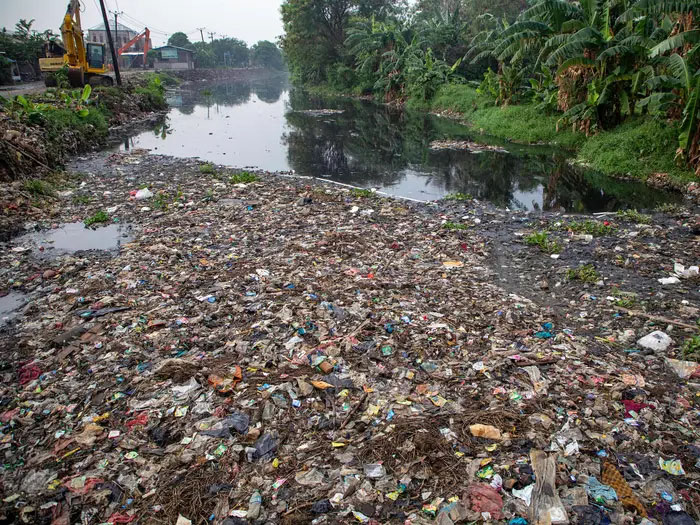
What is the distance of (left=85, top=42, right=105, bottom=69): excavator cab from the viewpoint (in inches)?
845

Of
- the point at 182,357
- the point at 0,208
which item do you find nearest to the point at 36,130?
the point at 0,208

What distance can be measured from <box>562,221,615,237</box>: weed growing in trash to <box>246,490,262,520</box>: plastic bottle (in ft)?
19.5

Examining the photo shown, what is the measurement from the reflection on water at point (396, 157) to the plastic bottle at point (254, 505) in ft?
24.9

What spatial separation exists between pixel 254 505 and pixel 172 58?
213 ft

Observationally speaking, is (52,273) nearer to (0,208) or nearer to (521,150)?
(0,208)

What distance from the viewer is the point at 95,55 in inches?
856

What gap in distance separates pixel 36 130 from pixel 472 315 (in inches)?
455

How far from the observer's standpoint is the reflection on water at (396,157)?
9.55 m

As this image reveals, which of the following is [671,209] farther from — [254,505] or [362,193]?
[254,505]

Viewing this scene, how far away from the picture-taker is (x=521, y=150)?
14.2 m

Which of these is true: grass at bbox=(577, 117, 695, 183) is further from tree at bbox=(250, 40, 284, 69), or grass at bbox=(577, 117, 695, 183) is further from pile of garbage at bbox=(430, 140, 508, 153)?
tree at bbox=(250, 40, 284, 69)

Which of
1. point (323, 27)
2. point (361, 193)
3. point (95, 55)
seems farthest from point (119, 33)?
point (361, 193)

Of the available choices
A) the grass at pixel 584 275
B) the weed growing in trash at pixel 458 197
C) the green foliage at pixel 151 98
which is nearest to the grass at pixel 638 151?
the weed growing in trash at pixel 458 197

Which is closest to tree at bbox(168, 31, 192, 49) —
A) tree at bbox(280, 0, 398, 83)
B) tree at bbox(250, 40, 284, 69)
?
tree at bbox(250, 40, 284, 69)
